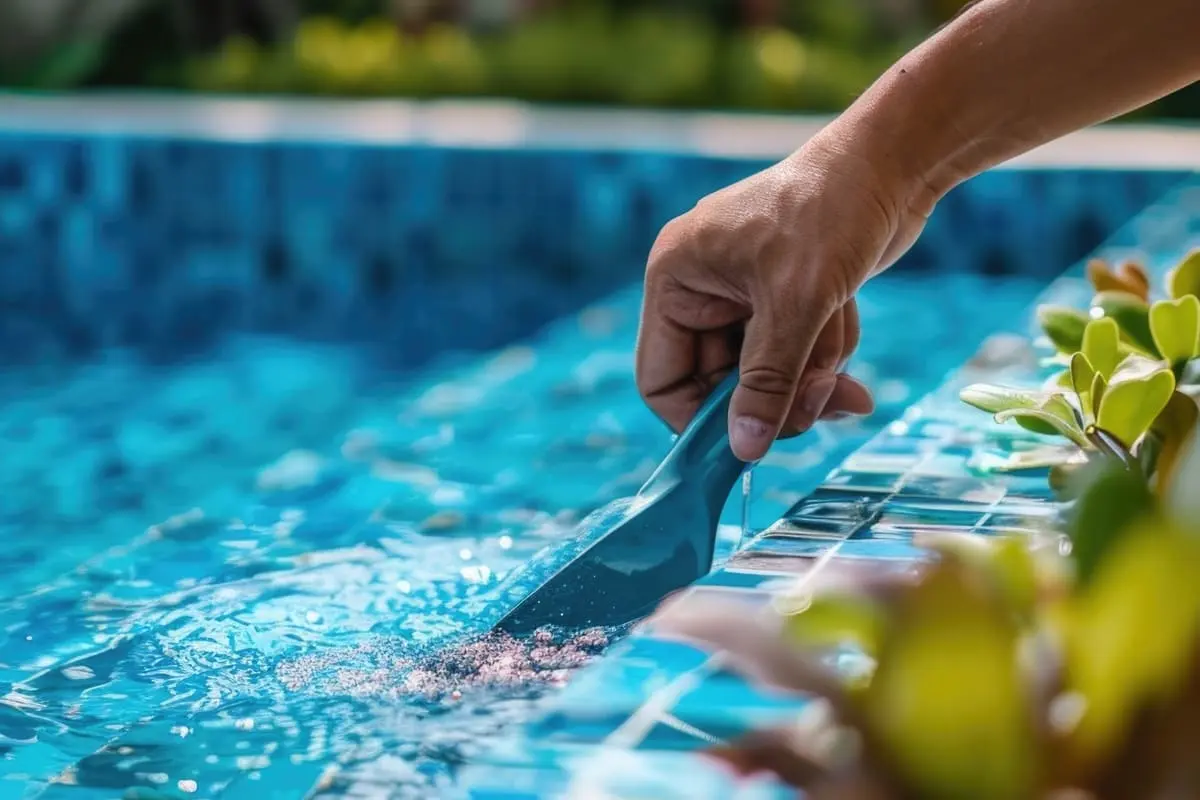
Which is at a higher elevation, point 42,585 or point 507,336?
point 507,336

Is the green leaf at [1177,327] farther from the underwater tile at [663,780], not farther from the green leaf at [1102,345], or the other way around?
the underwater tile at [663,780]

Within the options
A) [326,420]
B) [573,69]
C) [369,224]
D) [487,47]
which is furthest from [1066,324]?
[487,47]

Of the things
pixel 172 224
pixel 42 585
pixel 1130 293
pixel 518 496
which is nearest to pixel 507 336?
pixel 172 224

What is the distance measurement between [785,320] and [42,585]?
4.19ft

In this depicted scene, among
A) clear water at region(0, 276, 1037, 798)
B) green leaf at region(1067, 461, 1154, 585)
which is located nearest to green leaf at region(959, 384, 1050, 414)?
clear water at region(0, 276, 1037, 798)

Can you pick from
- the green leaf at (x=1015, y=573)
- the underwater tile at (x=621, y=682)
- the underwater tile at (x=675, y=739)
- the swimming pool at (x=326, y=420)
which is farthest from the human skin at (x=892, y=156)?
the green leaf at (x=1015, y=573)

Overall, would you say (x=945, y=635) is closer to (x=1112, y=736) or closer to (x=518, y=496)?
(x=1112, y=736)

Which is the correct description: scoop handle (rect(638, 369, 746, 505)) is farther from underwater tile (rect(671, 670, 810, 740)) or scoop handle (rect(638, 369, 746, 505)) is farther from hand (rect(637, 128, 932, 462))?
underwater tile (rect(671, 670, 810, 740))

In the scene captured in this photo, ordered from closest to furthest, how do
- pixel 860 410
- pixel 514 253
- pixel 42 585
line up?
pixel 860 410
pixel 42 585
pixel 514 253

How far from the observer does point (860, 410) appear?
65.7 inches

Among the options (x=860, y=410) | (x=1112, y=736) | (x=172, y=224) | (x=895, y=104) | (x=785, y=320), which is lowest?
(x=1112, y=736)

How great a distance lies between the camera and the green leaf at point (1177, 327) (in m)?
1.45

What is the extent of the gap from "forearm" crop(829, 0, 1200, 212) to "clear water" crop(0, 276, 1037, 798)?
57 centimetres

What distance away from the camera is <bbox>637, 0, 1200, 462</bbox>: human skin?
1427mm
